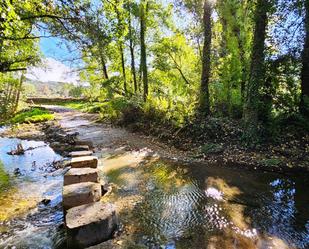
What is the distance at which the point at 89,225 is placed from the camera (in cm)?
302

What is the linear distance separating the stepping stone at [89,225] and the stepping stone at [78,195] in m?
0.42

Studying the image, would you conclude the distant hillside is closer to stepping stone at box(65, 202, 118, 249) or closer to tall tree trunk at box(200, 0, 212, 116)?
tall tree trunk at box(200, 0, 212, 116)

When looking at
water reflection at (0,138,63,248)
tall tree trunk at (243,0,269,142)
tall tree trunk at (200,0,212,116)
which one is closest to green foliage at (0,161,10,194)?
water reflection at (0,138,63,248)

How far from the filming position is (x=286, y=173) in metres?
5.73

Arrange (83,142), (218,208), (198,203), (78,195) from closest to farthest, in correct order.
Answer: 1. (78,195)
2. (218,208)
3. (198,203)
4. (83,142)

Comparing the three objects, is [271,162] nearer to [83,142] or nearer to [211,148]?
[211,148]

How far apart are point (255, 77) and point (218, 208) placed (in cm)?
453

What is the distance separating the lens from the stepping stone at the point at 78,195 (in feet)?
12.3

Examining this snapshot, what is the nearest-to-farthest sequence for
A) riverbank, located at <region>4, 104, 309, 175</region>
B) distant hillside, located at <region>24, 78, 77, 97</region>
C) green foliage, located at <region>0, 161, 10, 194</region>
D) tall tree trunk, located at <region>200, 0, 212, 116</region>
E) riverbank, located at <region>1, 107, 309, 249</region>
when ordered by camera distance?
1. riverbank, located at <region>1, 107, 309, 249</region>
2. green foliage, located at <region>0, 161, 10, 194</region>
3. riverbank, located at <region>4, 104, 309, 175</region>
4. tall tree trunk, located at <region>200, 0, 212, 116</region>
5. distant hillside, located at <region>24, 78, 77, 97</region>

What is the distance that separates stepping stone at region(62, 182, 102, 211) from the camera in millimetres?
3756

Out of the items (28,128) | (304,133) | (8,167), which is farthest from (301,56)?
(28,128)

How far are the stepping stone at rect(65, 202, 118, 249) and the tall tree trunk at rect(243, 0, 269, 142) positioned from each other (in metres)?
5.11

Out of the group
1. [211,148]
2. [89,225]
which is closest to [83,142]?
[211,148]

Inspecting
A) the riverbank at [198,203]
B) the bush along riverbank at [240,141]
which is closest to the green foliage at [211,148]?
the bush along riverbank at [240,141]
